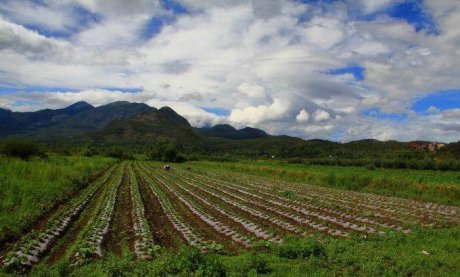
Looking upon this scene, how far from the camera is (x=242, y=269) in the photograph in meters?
8.84

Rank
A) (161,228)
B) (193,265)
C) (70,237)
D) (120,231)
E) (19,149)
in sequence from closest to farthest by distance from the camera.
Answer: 1. (193,265)
2. (70,237)
3. (120,231)
4. (161,228)
5. (19,149)

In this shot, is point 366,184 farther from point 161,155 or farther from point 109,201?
point 161,155

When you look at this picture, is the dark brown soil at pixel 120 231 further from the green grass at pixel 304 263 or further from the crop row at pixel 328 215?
the crop row at pixel 328 215

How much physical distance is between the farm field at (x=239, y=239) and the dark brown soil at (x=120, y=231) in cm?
3

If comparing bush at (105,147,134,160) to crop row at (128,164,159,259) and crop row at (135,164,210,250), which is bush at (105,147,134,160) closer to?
crop row at (135,164,210,250)

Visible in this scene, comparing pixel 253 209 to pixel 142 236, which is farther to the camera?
pixel 253 209

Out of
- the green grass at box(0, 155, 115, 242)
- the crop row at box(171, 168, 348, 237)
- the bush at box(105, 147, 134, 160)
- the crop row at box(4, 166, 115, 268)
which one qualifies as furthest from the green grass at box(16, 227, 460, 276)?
the bush at box(105, 147, 134, 160)

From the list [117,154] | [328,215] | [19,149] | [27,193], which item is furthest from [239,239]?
[117,154]

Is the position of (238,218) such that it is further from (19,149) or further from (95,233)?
(19,149)

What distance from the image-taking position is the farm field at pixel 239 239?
9.00m

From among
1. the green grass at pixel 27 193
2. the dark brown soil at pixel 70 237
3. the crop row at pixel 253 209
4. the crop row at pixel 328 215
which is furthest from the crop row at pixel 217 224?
the green grass at pixel 27 193

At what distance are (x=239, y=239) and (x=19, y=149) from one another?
40209mm

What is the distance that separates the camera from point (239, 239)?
13219 millimetres

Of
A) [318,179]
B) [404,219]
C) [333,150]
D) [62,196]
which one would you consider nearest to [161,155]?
[333,150]
